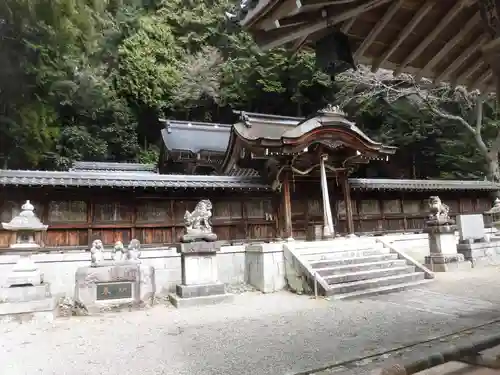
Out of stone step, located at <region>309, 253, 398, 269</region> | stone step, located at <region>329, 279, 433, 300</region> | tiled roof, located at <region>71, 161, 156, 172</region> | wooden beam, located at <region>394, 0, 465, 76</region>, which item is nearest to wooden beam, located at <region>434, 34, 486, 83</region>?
wooden beam, located at <region>394, 0, 465, 76</region>

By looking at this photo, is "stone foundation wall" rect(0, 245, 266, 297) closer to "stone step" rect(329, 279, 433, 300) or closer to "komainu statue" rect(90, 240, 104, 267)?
"komainu statue" rect(90, 240, 104, 267)

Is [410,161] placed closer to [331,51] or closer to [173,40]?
[173,40]

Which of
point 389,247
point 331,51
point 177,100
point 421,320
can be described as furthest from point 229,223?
point 177,100

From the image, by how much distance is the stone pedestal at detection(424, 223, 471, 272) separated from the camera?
39.0 ft

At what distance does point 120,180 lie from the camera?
38.9 ft

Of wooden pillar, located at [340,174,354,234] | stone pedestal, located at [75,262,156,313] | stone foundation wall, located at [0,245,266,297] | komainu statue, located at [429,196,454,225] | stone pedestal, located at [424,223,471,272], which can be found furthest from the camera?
wooden pillar, located at [340,174,354,234]

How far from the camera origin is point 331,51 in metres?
3.40

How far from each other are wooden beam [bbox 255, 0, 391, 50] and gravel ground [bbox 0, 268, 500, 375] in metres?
3.46

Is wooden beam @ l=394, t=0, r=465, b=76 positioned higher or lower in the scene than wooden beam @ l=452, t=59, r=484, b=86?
higher

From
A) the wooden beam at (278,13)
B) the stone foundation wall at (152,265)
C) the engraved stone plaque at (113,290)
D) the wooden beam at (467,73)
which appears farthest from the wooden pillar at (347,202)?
the wooden beam at (278,13)

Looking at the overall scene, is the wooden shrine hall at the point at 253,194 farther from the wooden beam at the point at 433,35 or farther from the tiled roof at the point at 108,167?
the tiled roof at the point at 108,167

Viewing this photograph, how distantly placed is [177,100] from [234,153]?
1689 cm

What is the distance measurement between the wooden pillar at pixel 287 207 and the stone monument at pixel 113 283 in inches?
211

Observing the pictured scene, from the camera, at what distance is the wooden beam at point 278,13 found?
271 cm
